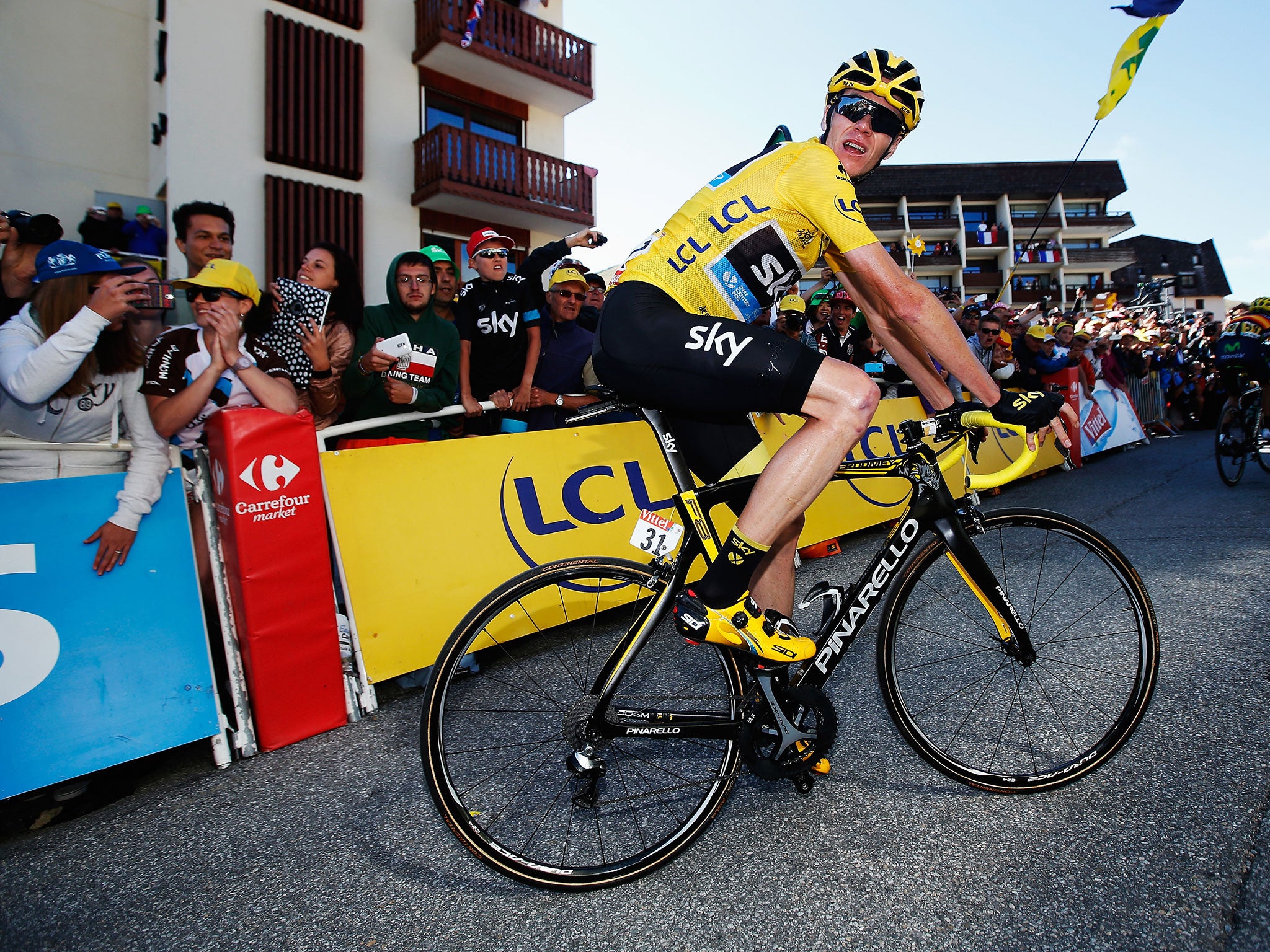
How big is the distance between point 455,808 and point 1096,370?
47.6ft

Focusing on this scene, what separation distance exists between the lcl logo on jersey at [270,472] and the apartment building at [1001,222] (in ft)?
196

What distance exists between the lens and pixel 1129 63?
6418 millimetres

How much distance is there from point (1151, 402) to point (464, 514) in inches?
719

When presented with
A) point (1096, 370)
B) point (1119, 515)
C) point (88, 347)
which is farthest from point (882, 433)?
point (1096, 370)

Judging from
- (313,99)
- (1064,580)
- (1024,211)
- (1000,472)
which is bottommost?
(1064,580)

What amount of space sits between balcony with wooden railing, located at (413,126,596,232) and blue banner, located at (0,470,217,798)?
11.4 metres

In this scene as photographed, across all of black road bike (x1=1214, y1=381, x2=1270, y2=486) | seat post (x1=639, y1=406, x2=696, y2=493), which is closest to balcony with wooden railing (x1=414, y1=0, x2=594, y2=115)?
black road bike (x1=1214, y1=381, x2=1270, y2=486)

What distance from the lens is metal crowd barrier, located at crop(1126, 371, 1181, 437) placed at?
1493cm

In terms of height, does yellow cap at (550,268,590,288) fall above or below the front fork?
above

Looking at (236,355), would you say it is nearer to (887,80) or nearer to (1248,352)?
(887,80)

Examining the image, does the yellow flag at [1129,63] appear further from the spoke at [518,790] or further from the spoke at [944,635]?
the spoke at [518,790]

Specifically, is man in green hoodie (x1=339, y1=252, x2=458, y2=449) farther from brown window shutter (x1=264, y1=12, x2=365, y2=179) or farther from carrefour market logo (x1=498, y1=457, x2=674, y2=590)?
brown window shutter (x1=264, y1=12, x2=365, y2=179)

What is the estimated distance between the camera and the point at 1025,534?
2.31m

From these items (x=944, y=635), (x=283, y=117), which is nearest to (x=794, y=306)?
(x=944, y=635)
